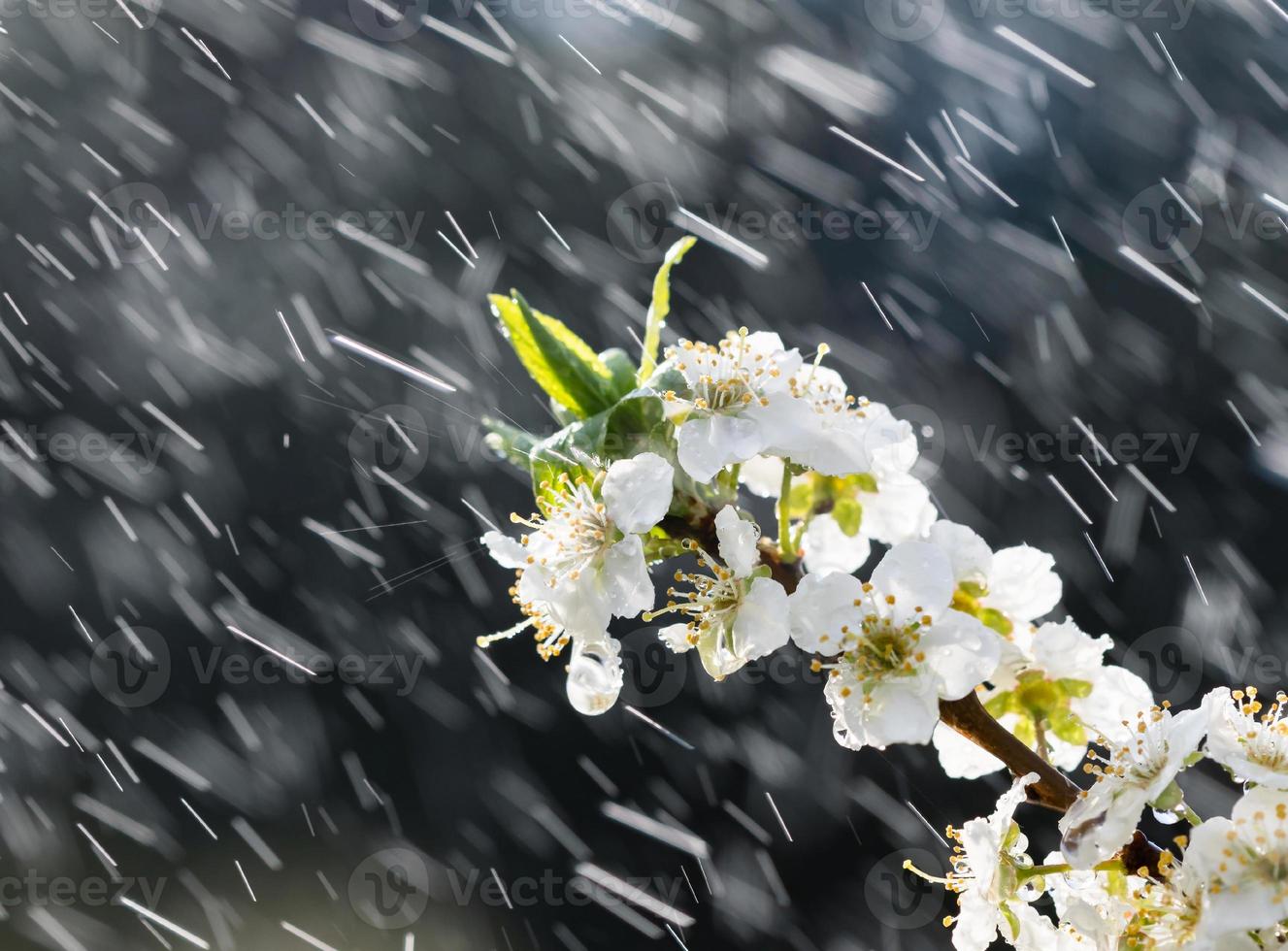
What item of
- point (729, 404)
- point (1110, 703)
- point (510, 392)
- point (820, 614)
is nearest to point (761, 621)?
point (820, 614)

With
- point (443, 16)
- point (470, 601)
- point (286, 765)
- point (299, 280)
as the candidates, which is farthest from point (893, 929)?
point (443, 16)

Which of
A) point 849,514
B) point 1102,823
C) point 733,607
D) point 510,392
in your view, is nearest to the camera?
point 1102,823

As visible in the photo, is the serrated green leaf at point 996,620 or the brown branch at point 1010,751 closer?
the brown branch at point 1010,751

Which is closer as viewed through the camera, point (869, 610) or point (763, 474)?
point (869, 610)

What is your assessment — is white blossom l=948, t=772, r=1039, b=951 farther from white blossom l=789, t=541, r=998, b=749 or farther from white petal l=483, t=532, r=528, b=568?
white petal l=483, t=532, r=528, b=568

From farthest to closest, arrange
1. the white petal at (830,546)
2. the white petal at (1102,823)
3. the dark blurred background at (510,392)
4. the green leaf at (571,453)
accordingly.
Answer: the dark blurred background at (510,392) < the white petal at (830,546) < the green leaf at (571,453) < the white petal at (1102,823)

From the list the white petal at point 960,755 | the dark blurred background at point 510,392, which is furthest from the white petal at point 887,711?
the dark blurred background at point 510,392

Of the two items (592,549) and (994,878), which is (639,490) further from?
(994,878)

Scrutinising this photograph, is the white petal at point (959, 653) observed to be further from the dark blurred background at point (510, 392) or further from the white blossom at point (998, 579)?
the dark blurred background at point (510, 392)
